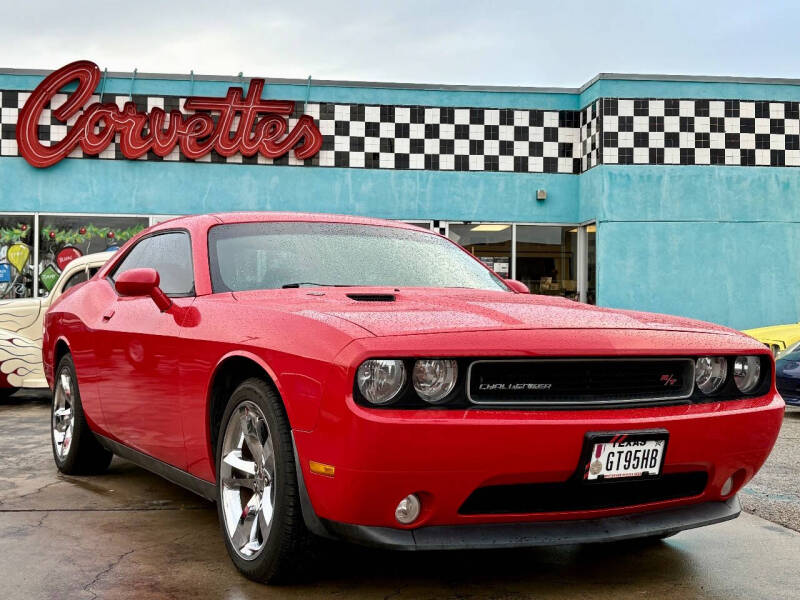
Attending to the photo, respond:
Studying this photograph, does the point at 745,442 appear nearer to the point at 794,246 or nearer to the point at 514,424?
the point at 514,424

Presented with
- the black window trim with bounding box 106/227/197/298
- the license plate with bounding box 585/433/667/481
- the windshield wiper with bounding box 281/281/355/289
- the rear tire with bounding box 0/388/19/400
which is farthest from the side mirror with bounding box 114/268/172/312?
the rear tire with bounding box 0/388/19/400

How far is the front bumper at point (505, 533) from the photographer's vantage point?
2.66 meters

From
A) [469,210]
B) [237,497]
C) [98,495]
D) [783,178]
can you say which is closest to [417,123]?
[469,210]

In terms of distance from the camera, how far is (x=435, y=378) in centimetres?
269

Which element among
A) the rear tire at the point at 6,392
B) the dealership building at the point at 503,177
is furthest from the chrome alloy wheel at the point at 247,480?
the dealership building at the point at 503,177

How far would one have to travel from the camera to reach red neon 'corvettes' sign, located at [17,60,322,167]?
1327 cm

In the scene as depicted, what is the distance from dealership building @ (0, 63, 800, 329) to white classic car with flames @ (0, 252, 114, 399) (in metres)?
4.96

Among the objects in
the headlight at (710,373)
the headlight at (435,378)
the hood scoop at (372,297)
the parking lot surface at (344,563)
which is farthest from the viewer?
the hood scoop at (372,297)

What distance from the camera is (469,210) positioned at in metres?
14.1

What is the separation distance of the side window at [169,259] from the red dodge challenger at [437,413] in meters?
0.17

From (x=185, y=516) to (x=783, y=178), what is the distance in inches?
478

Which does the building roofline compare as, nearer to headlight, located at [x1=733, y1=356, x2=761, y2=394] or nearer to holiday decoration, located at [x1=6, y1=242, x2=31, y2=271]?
holiday decoration, located at [x1=6, y1=242, x2=31, y2=271]

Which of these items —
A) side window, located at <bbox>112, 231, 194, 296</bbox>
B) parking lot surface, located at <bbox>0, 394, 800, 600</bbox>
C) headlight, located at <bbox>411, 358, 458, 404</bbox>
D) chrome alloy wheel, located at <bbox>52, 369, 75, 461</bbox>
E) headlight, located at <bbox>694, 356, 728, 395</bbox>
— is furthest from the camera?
chrome alloy wheel, located at <bbox>52, 369, 75, 461</bbox>

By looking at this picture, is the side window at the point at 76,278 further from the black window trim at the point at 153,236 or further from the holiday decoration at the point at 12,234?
the holiday decoration at the point at 12,234
